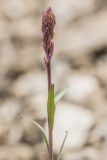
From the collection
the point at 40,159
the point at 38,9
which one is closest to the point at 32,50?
the point at 38,9

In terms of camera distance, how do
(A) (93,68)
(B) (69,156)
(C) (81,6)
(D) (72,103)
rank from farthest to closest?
(C) (81,6) < (A) (93,68) < (D) (72,103) < (B) (69,156)

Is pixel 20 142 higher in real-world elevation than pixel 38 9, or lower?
lower

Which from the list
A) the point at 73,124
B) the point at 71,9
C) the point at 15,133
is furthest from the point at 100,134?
the point at 71,9

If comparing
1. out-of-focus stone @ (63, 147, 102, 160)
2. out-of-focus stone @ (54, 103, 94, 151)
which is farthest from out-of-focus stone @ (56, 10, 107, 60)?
out-of-focus stone @ (63, 147, 102, 160)

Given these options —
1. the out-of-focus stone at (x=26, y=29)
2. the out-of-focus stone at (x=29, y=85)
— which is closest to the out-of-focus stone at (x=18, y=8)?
the out-of-focus stone at (x=26, y=29)

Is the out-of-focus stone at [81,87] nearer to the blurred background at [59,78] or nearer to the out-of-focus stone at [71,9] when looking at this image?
the blurred background at [59,78]

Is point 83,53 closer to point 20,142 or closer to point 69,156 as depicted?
point 20,142

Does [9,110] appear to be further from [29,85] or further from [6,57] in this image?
[6,57]
